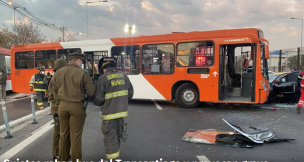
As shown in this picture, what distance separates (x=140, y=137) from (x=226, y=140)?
1844 mm

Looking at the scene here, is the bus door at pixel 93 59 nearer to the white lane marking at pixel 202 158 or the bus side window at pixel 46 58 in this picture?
the bus side window at pixel 46 58

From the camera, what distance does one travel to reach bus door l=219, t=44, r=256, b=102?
758 centimetres

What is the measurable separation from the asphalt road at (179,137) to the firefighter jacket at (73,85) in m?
1.28

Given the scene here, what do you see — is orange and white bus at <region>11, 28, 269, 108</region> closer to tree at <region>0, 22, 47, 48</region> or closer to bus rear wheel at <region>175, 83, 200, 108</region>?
bus rear wheel at <region>175, 83, 200, 108</region>

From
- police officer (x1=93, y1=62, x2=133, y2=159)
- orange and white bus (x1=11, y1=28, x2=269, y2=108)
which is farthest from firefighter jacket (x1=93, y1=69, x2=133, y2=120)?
orange and white bus (x1=11, y1=28, x2=269, y2=108)

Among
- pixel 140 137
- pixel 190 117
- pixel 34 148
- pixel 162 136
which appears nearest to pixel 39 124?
pixel 34 148

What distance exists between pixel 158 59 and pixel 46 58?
6085 millimetres

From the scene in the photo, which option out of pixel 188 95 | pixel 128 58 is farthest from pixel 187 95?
pixel 128 58

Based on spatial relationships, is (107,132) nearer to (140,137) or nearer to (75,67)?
(75,67)

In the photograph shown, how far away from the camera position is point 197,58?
26.1 feet

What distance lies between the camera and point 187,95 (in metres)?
8.16

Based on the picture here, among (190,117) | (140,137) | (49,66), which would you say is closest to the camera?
(140,137)

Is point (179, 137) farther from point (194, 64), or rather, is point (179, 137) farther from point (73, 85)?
point (194, 64)

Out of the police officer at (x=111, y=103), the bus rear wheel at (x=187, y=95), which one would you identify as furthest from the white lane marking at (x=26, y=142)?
the bus rear wheel at (x=187, y=95)
